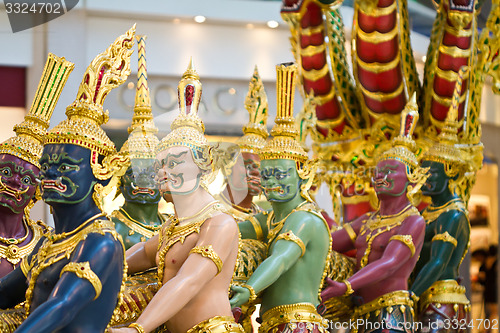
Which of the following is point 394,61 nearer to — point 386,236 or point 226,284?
point 386,236

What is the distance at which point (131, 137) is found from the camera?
11.5 ft

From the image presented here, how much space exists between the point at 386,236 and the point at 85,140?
226 centimetres

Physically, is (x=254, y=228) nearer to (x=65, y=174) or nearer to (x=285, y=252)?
(x=285, y=252)

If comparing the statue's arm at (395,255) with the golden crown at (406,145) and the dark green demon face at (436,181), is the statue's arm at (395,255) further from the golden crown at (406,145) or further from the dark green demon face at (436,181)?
the dark green demon face at (436,181)

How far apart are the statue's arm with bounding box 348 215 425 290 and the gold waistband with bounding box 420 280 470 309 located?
26.6 inches

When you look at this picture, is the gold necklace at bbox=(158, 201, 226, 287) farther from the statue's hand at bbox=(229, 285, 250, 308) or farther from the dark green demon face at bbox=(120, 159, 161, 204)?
the dark green demon face at bbox=(120, 159, 161, 204)

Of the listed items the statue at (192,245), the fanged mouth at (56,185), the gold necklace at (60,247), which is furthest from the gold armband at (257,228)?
the fanged mouth at (56,185)

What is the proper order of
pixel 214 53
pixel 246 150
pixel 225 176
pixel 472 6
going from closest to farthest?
pixel 225 176, pixel 246 150, pixel 472 6, pixel 214 53

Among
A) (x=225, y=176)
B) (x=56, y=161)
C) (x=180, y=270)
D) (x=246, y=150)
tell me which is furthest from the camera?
(x=246, y=150)

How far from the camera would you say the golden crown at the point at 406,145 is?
457 centimetres

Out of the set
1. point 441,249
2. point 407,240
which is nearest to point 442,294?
point 441,249

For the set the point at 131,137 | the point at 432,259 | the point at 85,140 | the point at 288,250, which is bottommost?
the point at 432,259

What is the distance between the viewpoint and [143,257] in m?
3.22

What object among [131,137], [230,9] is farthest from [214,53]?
[131,137]
